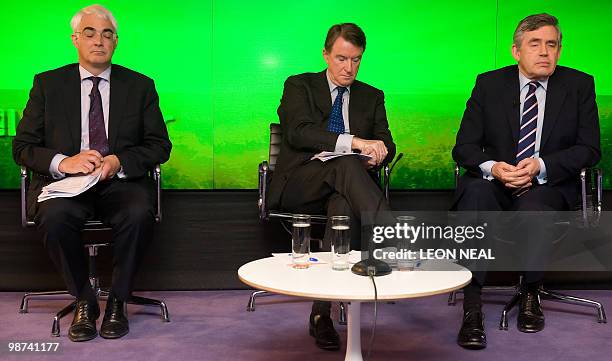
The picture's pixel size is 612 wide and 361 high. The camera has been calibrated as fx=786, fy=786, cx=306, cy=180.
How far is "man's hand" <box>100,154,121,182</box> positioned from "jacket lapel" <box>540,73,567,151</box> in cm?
211

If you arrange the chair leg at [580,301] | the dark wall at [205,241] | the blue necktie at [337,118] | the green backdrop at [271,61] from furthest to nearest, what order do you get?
the green backdrop at [271,61] < the dark wall at [205,241] < the blue necktie at [337,118] < the chair leg at [580,301]

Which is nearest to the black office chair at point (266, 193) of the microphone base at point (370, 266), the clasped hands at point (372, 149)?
the clasped hands at point (372, 149)

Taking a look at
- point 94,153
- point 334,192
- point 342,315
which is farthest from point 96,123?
point 342,315

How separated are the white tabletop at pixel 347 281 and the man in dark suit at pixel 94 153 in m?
1.08

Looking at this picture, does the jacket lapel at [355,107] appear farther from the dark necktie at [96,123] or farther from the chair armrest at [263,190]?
the dark necktie at [96,123]

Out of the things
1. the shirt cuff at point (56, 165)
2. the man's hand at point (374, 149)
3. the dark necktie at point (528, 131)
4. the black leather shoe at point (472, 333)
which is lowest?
the black leather shoe at point (472, 333)

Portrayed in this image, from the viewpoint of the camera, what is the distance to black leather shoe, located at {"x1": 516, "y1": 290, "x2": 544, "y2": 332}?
3705 millimetres

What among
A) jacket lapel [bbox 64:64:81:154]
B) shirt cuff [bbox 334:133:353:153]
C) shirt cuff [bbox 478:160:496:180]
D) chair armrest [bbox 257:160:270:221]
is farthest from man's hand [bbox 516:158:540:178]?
jacket lapel [bbox 64:64:81:154]

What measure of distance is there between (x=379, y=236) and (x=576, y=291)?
2.36 meters

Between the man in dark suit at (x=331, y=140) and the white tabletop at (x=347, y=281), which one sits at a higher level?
the man in dark suit at (x=331, y=140)

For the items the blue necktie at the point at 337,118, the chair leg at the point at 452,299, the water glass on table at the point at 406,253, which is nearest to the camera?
the water glass on table at the point at 406,253

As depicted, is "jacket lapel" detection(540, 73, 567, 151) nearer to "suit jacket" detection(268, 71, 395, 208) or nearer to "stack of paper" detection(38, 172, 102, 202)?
"suit jacket" detection(268, 71, 395, 208)

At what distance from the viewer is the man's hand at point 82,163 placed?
367cm

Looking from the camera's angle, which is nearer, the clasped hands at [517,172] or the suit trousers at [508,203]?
the suit trousers at [508,203]
